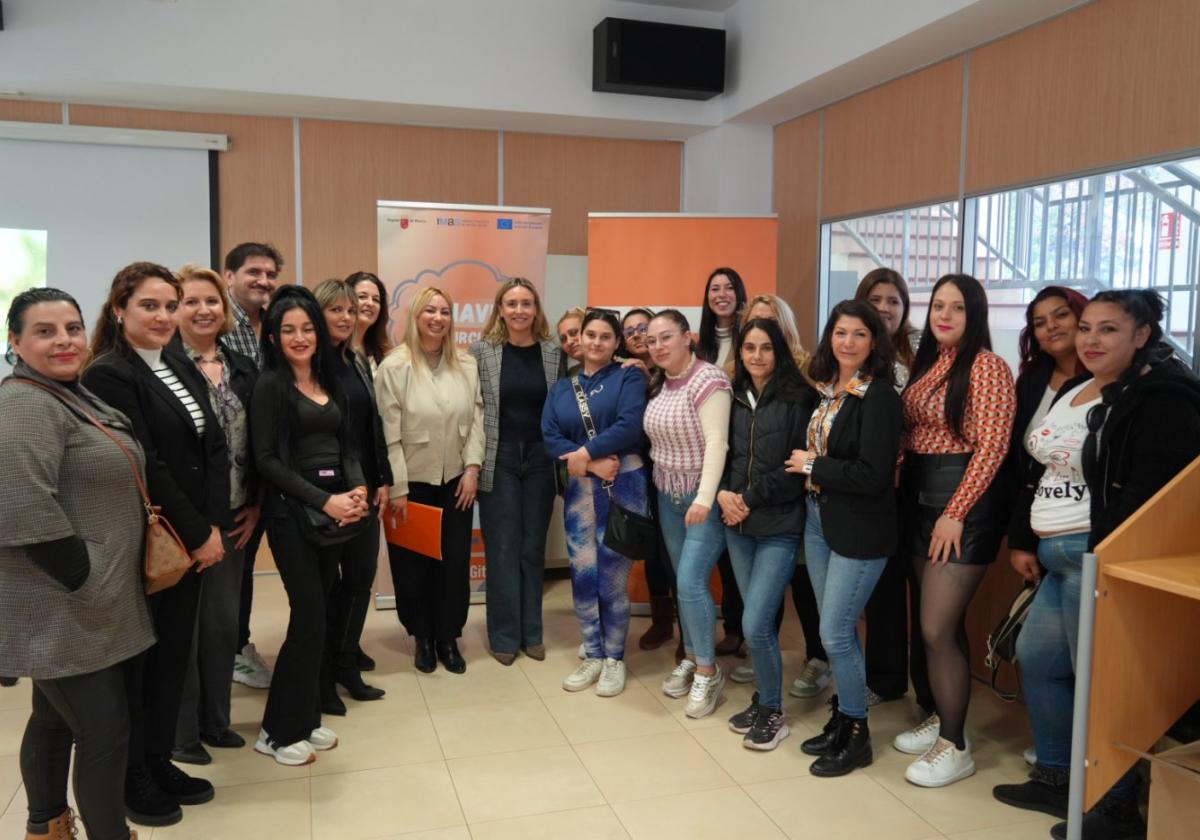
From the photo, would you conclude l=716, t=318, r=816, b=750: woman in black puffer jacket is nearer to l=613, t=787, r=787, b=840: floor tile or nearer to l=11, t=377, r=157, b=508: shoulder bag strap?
l=613, t=787, r=787, b=840: floor tile

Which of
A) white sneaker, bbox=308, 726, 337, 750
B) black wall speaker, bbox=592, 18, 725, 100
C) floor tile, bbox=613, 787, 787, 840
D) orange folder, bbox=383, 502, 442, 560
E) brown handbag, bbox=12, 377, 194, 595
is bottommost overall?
floor tile, bbox=613, 787, 787, 840

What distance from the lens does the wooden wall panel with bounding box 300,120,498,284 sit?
5848 mm

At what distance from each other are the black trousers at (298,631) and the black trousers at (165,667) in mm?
327

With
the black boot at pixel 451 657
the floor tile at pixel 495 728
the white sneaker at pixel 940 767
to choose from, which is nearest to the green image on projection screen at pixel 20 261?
the black boot at pixel 451 657

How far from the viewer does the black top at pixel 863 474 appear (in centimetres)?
293

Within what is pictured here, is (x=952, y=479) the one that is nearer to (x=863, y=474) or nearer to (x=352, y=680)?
(x=863, y=474)

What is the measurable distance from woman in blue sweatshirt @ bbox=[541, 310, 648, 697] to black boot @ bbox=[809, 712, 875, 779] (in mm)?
1002

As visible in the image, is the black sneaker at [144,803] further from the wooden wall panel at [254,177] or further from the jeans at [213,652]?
the wooden wall panel at [254,177]

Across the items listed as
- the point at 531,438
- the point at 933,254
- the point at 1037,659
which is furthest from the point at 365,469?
the point at 933,254

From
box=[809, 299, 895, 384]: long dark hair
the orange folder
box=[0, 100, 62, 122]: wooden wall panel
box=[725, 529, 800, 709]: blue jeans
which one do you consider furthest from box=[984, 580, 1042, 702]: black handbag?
box=[0, 100, 62, 122]: wooden wall panel

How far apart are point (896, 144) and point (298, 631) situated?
391cm

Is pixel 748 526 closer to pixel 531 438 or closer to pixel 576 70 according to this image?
pixel 531 438

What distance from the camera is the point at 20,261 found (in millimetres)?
5297

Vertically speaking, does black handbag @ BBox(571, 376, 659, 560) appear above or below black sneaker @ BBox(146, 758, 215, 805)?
above
